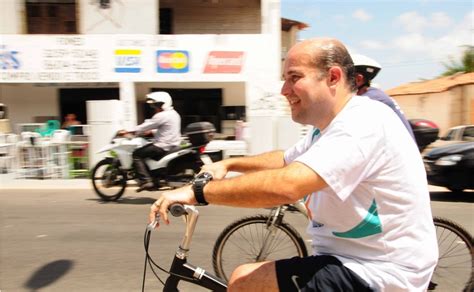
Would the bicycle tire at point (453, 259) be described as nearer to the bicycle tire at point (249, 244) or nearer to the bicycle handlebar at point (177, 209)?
the bicycle tire at point (249, 244)

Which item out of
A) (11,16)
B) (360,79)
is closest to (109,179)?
(360,79)

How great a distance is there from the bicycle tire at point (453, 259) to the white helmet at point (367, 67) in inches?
45.8

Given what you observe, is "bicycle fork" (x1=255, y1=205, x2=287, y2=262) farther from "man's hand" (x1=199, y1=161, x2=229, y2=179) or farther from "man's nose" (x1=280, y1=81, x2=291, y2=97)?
"man's nose" (x1=280, y1=81, x2=291, y2=97)

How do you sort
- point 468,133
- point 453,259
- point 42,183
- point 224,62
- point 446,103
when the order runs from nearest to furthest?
point 453,259
point 42,183
point 468,133
point 224,62
point 446,103

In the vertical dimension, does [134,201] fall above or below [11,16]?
below

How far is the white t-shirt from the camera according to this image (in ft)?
5.16

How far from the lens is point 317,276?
66.8 inches

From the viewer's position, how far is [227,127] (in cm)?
1556

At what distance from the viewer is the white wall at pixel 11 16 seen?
14430mm

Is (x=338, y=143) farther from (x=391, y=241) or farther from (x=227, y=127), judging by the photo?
(x=227, y=127)

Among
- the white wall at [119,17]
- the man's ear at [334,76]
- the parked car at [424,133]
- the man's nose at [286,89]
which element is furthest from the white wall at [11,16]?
the man's ear at [334,76]

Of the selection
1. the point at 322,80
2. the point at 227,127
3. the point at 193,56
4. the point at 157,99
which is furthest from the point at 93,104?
the point at 322,80

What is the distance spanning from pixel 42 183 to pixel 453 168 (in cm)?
793

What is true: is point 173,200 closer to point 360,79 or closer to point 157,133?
point 360,79
